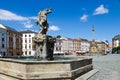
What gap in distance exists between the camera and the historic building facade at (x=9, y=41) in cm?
7757

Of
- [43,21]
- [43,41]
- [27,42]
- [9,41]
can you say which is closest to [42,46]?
[43,41]

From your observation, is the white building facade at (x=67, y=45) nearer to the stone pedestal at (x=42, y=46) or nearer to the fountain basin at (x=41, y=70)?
the stone pedestal at (x=42, y=46)

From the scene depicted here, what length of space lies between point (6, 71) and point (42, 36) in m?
5.79

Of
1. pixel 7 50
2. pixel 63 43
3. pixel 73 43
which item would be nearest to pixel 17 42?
pixel 7 50

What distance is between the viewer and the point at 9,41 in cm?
8262

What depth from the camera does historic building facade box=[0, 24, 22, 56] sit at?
77.6 metres

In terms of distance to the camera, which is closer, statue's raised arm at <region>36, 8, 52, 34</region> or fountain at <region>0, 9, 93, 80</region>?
fountain at <region>0, 9, 93, 80</region>

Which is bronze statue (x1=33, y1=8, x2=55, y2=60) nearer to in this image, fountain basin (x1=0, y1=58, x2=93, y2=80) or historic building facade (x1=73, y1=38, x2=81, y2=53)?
fountain basin (x1=0, y1=58, x2=93, y2=80)

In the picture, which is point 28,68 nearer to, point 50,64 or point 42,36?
point 50,64

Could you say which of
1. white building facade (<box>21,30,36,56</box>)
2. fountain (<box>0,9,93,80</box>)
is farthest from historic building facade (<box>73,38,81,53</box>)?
fountain (<box>0,9,93,80</box>)

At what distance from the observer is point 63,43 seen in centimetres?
13588

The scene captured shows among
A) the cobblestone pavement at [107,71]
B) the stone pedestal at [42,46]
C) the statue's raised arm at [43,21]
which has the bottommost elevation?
the cobblestone pavement at [107,71]

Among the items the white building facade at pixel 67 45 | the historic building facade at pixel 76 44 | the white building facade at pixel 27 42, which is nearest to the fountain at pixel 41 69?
the white building facade at pixel 27 42

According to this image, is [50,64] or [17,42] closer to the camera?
[50,64]
